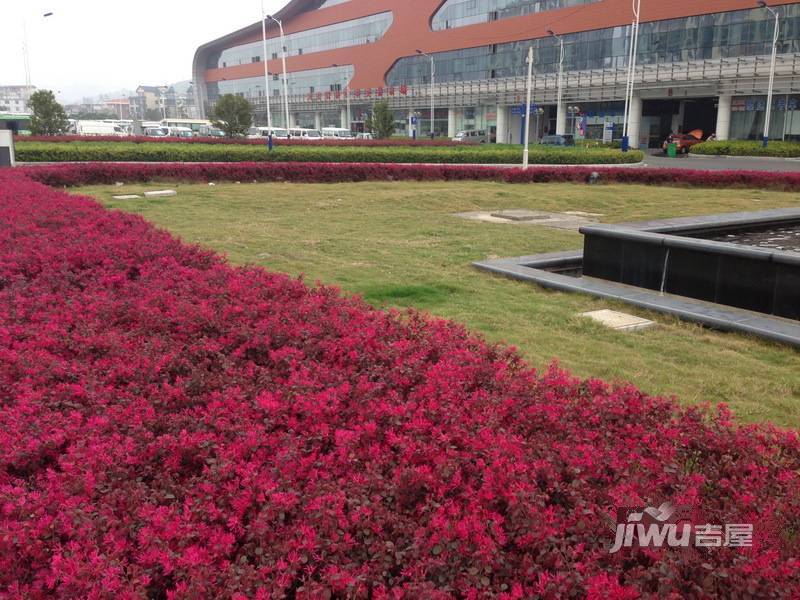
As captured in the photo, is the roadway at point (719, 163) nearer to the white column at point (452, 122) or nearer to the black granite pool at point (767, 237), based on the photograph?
the black granite pool at point (767, 237)

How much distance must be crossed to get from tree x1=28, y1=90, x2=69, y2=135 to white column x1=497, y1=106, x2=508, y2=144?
93.3 ft

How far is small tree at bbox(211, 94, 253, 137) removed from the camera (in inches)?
1517

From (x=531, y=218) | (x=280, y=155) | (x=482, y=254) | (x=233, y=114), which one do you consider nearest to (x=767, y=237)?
(x=482, y=254)

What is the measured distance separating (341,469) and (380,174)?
18010 mm

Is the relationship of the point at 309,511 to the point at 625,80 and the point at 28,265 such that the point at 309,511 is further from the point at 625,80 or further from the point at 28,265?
the point at 625,80

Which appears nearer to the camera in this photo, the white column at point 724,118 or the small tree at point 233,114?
the white column at point 724,118

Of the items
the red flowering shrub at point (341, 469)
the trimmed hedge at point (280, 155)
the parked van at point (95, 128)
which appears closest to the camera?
the red flowering shrub at point (341, 469)

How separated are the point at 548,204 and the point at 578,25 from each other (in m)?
34.5

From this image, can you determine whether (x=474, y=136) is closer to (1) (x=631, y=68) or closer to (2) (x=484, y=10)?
(2) (x=484, y=10)

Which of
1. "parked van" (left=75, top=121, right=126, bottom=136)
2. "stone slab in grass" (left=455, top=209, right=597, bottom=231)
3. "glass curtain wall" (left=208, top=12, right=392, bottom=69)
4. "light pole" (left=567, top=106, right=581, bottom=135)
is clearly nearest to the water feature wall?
"stone slab in grass" (left=455, top=209, right=597, bottom=231)

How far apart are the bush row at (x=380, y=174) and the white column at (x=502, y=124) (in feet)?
107

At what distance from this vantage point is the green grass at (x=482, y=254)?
454cm

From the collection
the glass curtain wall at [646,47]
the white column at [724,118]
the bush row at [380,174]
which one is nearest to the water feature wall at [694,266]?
the bush row at [380,174]

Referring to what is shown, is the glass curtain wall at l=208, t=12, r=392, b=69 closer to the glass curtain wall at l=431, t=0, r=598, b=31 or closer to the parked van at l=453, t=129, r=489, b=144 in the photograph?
the glass curtain wall at l=431, t=0, r=598, b=31
